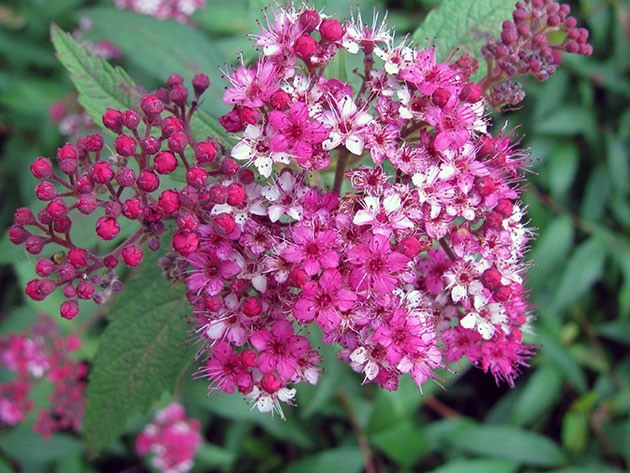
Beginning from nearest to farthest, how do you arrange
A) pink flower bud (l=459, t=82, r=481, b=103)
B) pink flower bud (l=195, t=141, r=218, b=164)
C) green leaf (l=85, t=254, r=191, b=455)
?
pink flower bud (l=195, t=141, r=218, b=164) → pink flower bud (l=459, t=82, r=481, b=103) → green leaf (l=85, t=254, r=191, b=455)

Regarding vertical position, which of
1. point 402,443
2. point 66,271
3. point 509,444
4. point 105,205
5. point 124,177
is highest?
point 124,177

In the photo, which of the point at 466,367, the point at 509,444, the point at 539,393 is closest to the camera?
the point at 466,367

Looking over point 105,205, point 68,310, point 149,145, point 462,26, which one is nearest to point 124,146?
point 149,145

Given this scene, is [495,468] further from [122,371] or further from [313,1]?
[313,1]

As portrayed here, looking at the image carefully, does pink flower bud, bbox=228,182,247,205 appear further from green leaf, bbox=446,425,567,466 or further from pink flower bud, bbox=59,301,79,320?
green leaf, bbox=446,425,567,466

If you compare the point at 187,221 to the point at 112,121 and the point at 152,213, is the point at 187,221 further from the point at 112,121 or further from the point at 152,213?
the point at 112,121

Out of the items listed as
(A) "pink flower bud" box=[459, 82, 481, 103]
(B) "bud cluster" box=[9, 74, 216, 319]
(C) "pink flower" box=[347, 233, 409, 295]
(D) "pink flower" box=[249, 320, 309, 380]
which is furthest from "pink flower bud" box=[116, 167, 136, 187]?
(A) "pink flower bud" box=[459, 82, 481, 103]

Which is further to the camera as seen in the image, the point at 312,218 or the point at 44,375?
the point at 44,375
